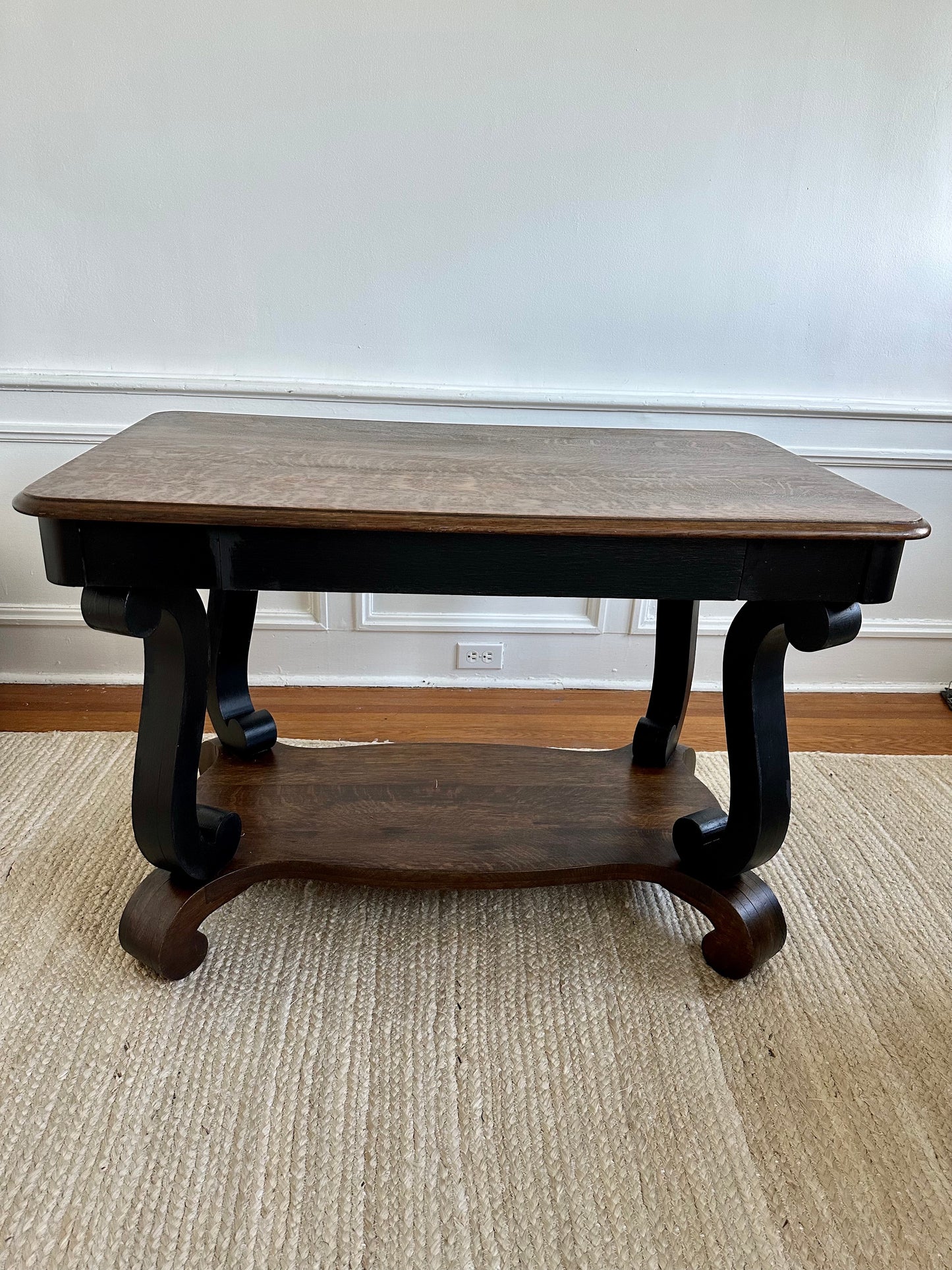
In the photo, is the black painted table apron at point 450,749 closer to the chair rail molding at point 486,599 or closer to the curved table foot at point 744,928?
the curved table foot at point 744,928

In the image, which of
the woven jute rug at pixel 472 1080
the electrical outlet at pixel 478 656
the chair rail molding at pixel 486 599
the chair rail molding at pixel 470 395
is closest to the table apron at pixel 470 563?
the woven jute rug at pixel 472 1080

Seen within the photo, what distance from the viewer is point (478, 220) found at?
1.85 meters

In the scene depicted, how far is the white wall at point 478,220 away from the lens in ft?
5.70

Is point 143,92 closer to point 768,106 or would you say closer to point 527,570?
point 768,106

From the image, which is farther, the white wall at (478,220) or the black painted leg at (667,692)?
the white wall at (478,220)

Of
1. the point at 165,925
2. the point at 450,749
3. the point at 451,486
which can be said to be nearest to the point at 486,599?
the point at 450,749

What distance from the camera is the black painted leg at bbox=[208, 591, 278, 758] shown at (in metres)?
1.44

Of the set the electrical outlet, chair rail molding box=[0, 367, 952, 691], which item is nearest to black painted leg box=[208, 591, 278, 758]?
chair rail molding box=[0, 367, 952, 691]

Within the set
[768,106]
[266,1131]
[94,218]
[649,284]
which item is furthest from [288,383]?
[266,1131]

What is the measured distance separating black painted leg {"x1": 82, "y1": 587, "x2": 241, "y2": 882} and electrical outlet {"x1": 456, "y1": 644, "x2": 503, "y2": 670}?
1117 millimetres

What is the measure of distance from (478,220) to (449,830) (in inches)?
53.7

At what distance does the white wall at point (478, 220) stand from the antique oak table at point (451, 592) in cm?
52

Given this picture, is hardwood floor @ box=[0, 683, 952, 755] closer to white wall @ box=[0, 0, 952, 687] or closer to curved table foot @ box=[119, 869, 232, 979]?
white wall @ box=[0, 0, 952, 687]

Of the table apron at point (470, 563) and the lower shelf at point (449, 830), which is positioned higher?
the table apron at point (470, 563)
